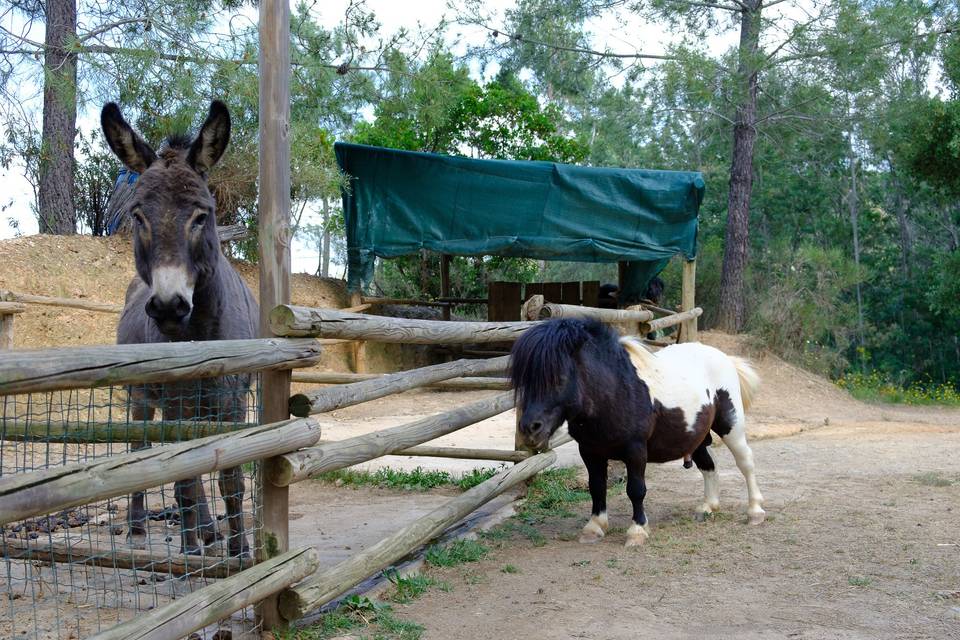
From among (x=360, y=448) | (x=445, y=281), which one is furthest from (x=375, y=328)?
(x=445, y=281)

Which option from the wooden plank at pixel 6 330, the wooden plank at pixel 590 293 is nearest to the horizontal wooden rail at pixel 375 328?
the wooden plank at pixel 6 330

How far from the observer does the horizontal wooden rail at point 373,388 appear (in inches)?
137

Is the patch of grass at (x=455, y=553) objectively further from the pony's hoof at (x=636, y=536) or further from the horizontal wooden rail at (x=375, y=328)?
the horizontal wooden rail at (x=375, y=328)

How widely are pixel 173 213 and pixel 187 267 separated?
10.5 inches

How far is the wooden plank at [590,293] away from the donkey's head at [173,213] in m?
11.0

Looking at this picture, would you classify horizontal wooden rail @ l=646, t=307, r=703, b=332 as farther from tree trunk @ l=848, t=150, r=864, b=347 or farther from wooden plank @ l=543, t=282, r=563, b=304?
tree trunk @ l=848, t=150, r=864, b=347

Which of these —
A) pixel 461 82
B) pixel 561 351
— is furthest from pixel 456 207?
pixel 561 351

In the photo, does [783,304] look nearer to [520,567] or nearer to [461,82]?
[461,82]

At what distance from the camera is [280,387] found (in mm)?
3389

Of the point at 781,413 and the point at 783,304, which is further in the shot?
the point at 783,304

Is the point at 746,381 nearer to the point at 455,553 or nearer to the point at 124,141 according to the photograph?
the point at 455,553

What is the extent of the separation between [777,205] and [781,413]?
17.2 m

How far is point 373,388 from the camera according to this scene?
4.07m

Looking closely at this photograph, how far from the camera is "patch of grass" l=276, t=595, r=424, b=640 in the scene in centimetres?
340
